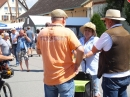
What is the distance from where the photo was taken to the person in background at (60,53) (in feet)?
12.7

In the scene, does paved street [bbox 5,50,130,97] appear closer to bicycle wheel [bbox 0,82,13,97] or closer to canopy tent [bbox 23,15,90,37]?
bicycle wheel [bbox 0,82,13,97]

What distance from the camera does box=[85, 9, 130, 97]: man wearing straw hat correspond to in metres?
4.11

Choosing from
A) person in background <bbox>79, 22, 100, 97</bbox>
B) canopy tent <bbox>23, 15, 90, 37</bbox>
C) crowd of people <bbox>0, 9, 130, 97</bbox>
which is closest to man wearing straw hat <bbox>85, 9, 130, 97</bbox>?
crowd of people <bbox>0, 9, 130, 97</bbox>

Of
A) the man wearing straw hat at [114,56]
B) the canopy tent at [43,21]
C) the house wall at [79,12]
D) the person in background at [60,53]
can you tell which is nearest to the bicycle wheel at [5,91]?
the person in background at [60,53]

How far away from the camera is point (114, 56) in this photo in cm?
411

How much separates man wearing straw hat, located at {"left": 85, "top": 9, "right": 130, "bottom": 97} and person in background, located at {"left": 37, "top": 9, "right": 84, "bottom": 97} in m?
0.40

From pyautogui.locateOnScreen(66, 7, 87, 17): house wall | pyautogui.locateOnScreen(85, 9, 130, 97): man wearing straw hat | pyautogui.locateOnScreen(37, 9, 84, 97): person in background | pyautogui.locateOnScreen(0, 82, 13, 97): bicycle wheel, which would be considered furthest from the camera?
pyautogui.locateOnScreen(66, 7, 87, 17): house wall

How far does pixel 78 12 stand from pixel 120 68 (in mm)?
28100

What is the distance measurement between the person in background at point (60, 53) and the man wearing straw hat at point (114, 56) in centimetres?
40

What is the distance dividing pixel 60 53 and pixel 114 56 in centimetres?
74

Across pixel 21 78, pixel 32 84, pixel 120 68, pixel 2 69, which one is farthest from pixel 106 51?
pixel 21 78

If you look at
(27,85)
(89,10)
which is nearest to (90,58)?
(27,85)

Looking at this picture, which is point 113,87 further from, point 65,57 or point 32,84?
point 32,84

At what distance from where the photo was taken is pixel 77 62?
401 cm
